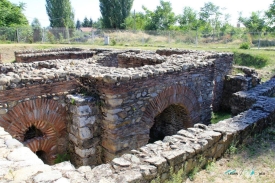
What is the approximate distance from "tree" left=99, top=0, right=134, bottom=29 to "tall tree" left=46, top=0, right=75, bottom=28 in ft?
23.8

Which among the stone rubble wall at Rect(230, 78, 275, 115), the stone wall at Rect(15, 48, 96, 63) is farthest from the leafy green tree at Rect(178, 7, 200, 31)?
the stone rubble wall at Rect(230, 78, 275, 115)

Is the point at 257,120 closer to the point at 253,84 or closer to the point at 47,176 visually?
the point at 47,176

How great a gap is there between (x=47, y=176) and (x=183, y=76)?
451cm

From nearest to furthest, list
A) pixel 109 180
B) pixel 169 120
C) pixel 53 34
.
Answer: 1. pixel 109 180
2. pixel 169 120
3. pixel 53 34

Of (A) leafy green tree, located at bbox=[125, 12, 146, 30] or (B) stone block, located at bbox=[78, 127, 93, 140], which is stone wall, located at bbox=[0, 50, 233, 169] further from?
(A) leafy green tree, located at bbox=[125, 12, 146, 30]

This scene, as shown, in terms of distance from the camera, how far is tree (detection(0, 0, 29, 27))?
99.2 ft

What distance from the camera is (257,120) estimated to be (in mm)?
5066

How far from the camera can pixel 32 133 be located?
5.36 m

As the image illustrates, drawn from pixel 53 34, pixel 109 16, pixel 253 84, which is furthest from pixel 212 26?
pixel 253 84

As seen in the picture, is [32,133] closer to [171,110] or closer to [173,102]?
[173,102]

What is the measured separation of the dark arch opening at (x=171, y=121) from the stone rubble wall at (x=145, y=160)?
210 cm

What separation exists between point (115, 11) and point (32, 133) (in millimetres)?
35573

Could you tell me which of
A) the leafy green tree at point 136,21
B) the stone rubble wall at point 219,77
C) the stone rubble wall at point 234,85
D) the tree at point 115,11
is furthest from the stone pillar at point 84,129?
the tree at point 115,11

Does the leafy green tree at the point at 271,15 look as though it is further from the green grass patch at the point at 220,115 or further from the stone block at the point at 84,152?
the stone block at the point at 84,152
